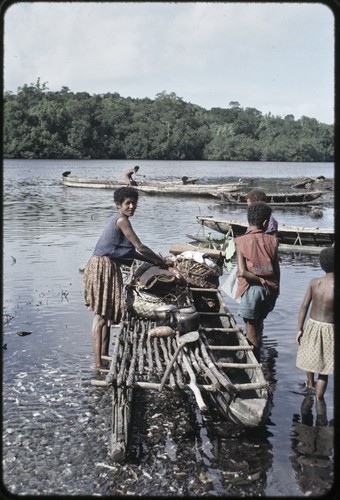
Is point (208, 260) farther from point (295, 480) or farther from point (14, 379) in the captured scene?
point (295, 480)

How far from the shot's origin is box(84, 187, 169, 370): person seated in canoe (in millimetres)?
5301

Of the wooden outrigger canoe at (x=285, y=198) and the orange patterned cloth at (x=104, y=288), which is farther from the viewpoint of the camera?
the wooden outrigger canoe at (x=285, y=198)

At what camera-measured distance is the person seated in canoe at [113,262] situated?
5.30 meters

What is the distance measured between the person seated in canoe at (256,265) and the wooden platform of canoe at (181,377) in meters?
0.39

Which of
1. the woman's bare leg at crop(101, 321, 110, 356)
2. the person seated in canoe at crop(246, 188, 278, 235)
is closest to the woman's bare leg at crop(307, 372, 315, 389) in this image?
the person seated in canoe at crop(246, 188, 278, 235)

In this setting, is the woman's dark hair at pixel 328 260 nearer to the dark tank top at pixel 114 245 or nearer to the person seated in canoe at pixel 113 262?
the person seated in canoe at pixel 113 262

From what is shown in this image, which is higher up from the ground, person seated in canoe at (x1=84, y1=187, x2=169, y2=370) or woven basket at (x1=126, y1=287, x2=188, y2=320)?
person seated in canoe at (x1=84, y1=187, x2=169, y2=370)

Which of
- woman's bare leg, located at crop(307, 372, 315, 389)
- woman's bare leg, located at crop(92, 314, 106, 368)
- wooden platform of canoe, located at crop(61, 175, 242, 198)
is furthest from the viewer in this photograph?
wooden platform of canoe, located at crop(61, 175, 242, 198)

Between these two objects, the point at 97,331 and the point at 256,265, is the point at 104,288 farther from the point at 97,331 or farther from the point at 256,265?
the point at 256,265

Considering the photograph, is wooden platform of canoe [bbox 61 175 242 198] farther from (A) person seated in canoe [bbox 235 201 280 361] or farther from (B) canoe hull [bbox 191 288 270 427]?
(A) person seated in canoe [bbox 235 201 280 361]

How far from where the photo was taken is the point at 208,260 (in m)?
6.90

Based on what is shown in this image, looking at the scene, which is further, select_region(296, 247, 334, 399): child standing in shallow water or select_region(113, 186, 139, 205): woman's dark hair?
select_region(113, 186, 139, 205): woman's dark hair

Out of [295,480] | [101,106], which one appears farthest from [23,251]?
[101,106]

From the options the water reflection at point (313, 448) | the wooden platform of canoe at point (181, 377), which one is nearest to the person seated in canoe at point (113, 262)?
the wooden platform of canoe at point (181, 377)
